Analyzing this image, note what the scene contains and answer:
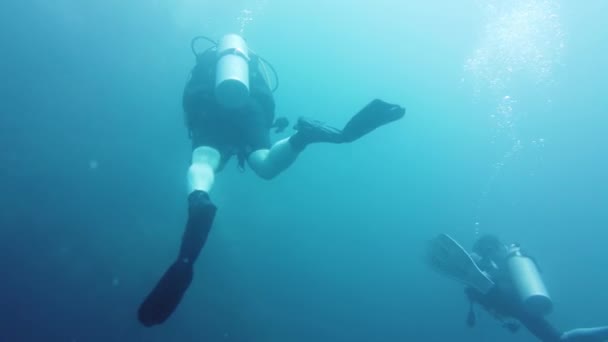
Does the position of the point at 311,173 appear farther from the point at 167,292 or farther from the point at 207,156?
the point at 167,292

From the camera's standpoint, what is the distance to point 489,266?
6.14 m

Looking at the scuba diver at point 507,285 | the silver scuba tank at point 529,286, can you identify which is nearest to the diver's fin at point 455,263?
the scuba diver at point 507,285

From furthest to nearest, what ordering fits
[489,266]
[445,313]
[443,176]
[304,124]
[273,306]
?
[443,176]
[445,313]
[273,306]
[489,266]
[304,124]

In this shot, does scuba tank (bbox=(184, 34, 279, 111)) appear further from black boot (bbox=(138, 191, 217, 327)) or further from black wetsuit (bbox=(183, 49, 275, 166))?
black boot (bbox=(138, 191, 217, 327))

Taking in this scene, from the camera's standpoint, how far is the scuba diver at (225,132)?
2.91 m

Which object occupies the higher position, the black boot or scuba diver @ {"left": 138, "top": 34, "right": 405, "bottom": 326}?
scuba diver @ {"left": 138, "top": 34, "right": 405, "bottom": 326}

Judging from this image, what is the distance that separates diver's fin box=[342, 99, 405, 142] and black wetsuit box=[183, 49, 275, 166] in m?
1.29

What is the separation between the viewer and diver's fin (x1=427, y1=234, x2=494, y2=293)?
567 centimetres

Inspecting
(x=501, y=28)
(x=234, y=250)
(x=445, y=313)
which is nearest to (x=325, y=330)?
(x=234, y=250)

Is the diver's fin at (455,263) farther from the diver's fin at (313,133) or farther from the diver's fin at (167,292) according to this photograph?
the diver's fin at (167,292)

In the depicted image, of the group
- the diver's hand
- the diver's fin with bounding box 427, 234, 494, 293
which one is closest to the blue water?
the diver's fin with bounding box 427, 234, 494, 293

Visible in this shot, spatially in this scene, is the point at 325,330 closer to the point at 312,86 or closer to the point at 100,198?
the point at 100,198

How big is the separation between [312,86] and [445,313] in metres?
15.5

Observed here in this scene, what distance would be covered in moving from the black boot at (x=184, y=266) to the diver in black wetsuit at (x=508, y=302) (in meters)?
4.48
